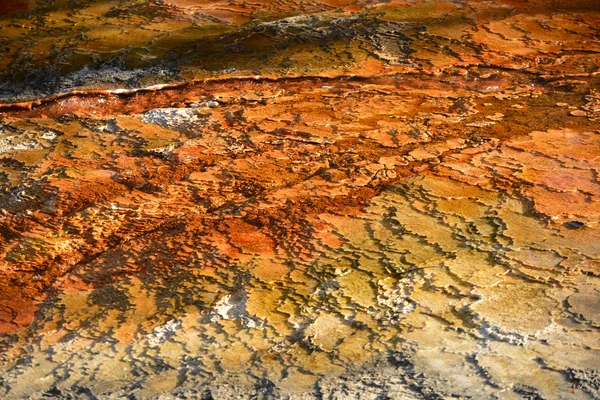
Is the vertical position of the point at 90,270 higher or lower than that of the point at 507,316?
lower

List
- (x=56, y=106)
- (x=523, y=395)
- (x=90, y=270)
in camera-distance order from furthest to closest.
→ (x=56, y=106), (x=90, y=270), (x=523, y=395)

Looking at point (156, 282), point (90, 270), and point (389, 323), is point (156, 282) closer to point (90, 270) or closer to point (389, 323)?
point (90, 270)

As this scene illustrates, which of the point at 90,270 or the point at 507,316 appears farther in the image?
the point at 90,270

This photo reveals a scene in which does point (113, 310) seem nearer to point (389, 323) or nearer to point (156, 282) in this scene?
point (156, 282)

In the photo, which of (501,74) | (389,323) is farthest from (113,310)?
(501,74)

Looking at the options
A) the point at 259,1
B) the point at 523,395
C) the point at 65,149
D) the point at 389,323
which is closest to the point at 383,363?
the point at 389,323

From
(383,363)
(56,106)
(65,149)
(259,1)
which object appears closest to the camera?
(383,363)
